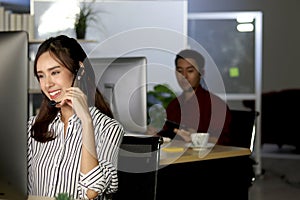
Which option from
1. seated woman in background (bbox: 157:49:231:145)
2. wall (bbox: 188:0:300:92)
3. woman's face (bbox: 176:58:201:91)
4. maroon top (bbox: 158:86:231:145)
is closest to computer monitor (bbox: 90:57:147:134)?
seated woman in background (bbox: 157:49:231:145)

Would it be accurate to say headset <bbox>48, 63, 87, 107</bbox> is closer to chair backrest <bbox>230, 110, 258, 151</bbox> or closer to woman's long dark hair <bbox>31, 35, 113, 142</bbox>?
woman's long dark hair <bbox>31, 35, 113, 142</bbox>

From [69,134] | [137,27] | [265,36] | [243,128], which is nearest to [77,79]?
[69,134]

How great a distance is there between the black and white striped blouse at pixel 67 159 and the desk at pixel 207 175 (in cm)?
78

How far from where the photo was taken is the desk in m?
3.13

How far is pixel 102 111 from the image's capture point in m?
2.31

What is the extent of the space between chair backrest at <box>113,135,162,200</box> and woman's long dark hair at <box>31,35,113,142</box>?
185 mm

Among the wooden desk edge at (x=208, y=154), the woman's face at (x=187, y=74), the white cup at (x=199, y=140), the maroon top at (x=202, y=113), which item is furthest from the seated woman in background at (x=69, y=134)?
the woman's face at (x=187, y=74)

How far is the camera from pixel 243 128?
3.71 metres

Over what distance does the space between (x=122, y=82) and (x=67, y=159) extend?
79 centimetres

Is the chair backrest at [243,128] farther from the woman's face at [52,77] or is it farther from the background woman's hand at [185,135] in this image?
the woman's face at [52,77]

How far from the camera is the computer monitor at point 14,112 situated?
1.58 m

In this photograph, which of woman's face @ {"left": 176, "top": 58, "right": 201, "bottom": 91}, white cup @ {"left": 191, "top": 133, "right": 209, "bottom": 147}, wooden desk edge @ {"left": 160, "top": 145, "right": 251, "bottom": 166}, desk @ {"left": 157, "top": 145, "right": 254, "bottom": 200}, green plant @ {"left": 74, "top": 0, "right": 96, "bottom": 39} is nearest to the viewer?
wooden desk edge @ {"left": 160, "top": 145, "right": 251, "bottom": 166}

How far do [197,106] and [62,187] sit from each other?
6.70 feet

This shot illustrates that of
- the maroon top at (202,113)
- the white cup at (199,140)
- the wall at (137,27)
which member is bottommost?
the white cup at (199,140)
